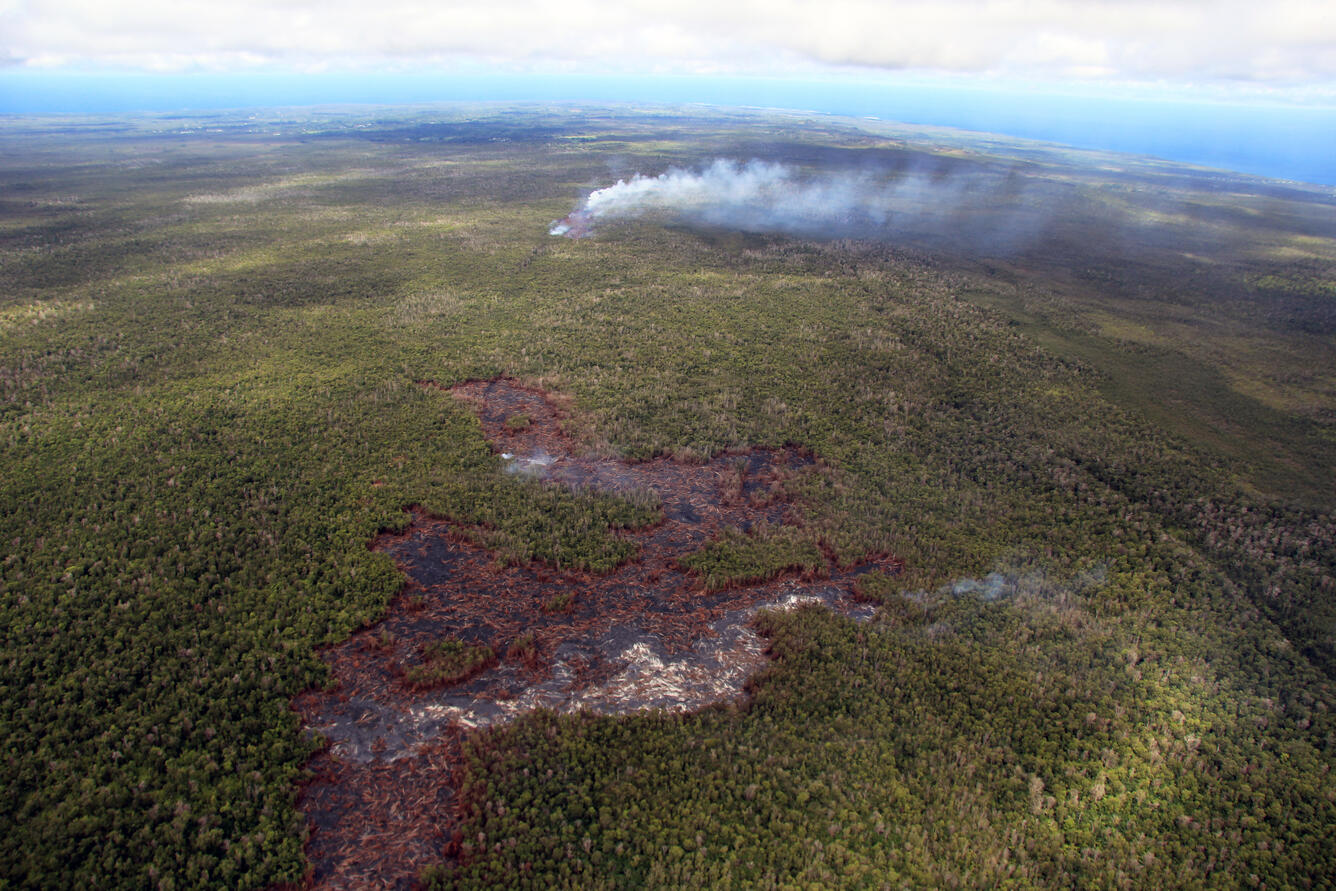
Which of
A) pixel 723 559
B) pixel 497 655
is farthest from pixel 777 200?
pixel 497 655

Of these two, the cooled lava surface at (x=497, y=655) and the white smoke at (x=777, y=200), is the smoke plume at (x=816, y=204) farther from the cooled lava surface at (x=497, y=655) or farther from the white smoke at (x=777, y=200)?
the cooled lava surface at (x=497, y=655)

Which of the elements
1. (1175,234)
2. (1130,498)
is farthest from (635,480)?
(1175,234)

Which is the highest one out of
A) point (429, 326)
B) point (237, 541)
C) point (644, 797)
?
point (429, 326)

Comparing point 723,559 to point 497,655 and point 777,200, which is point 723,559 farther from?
point 777,200

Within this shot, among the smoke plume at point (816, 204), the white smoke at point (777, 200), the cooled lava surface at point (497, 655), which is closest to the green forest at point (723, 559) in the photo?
the cooled lava surface at point (497, 655)

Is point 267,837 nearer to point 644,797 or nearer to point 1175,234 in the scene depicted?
point 644,797

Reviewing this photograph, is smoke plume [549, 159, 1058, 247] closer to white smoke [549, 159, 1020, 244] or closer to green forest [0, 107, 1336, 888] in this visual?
white smoke [549, 159, 1020, 244]
